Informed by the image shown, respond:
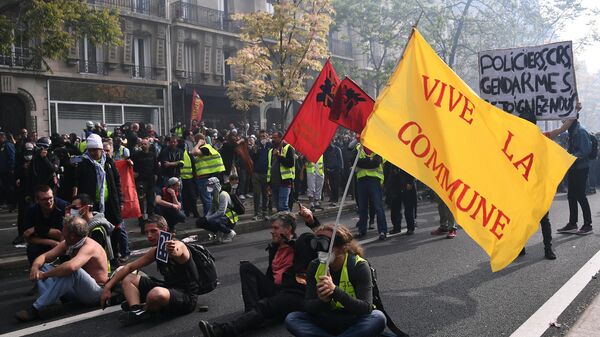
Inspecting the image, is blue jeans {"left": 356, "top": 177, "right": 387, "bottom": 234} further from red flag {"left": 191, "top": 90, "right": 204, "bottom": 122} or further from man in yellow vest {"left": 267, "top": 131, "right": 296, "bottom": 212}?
red flag {"left": 191, "top": 90, "right": 204, "bottom": 122}

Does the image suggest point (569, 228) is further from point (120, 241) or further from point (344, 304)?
point (120, 241)

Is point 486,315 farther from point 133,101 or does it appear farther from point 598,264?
point 133,101

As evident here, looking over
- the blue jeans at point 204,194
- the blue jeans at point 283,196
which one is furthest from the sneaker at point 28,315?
the blue jeans at point 283,196

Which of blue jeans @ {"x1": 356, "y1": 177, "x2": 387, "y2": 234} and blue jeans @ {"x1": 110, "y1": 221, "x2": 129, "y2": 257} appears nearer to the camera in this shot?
blue jeans @ {"x1": 110, "y1": 221, "x2": 129, "y2": 257}

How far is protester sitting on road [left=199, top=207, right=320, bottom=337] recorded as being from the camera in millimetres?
4977

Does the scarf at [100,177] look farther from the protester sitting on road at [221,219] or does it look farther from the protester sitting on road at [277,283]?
the protester sitting on road at [277,283]

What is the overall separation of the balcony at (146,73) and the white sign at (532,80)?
19812mm

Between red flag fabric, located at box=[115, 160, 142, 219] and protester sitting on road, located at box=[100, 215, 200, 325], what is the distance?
3436 millimetres

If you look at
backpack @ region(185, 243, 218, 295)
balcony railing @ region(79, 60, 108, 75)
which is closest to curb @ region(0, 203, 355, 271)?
backpack @ region(185, 243, 218, 295)

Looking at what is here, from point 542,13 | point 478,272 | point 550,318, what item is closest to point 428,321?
point 550,318

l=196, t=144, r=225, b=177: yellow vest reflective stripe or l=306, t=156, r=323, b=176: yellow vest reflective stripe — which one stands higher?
l=196, t=144, r=225, b=177: yellow vest reflective stripe

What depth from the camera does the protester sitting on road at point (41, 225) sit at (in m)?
6.74

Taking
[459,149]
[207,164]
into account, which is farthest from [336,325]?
[207,164]

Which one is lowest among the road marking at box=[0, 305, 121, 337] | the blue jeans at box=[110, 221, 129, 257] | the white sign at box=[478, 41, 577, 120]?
the road marking at box=[0, 305, 121, 337]
